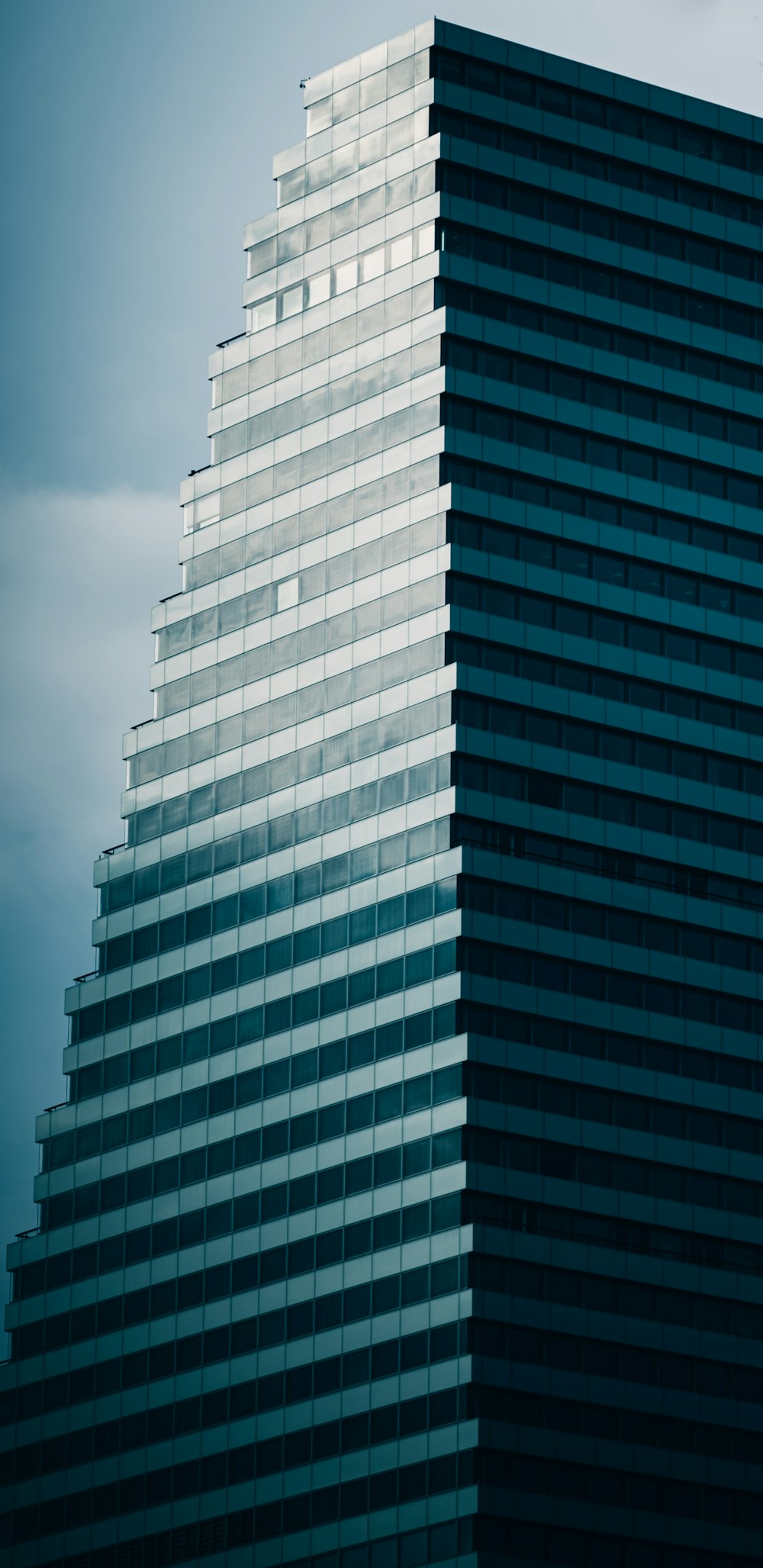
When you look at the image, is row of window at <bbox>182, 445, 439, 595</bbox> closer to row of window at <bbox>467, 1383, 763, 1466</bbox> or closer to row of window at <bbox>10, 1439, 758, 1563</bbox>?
row of window at <bbox>467, 1383, 763, 1466</bbox>

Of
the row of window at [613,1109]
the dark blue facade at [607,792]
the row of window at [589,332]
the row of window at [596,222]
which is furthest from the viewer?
the row of window at [596,222]

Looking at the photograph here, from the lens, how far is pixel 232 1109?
566ft

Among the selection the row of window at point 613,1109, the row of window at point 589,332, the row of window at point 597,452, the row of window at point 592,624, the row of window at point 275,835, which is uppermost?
the row of window at point 589,332

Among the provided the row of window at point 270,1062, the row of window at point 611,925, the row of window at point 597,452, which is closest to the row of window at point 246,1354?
the row of window at point 270,1062

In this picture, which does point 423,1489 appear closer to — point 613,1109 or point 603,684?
point 613,1109

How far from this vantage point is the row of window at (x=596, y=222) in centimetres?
17600

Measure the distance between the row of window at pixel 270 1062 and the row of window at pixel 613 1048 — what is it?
2.17 meters

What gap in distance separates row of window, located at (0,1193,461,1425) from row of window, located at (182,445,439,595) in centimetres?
3498

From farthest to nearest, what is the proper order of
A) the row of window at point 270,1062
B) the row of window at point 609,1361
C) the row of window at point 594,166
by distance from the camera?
the row of window at point 594,166, the row of window at point 270,1062, the row of window at point 609,1361

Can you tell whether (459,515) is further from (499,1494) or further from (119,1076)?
(499,1494)

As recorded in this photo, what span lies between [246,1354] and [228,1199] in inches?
312

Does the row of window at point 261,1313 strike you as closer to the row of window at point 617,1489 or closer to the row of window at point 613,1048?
the row of window at point 617,1489

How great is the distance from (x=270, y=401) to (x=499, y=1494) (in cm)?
5962

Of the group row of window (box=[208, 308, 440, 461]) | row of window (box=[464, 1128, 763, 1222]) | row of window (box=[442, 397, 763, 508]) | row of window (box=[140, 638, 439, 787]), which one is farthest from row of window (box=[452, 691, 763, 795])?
row of window (box=[464, 1128, 763, 1222])
